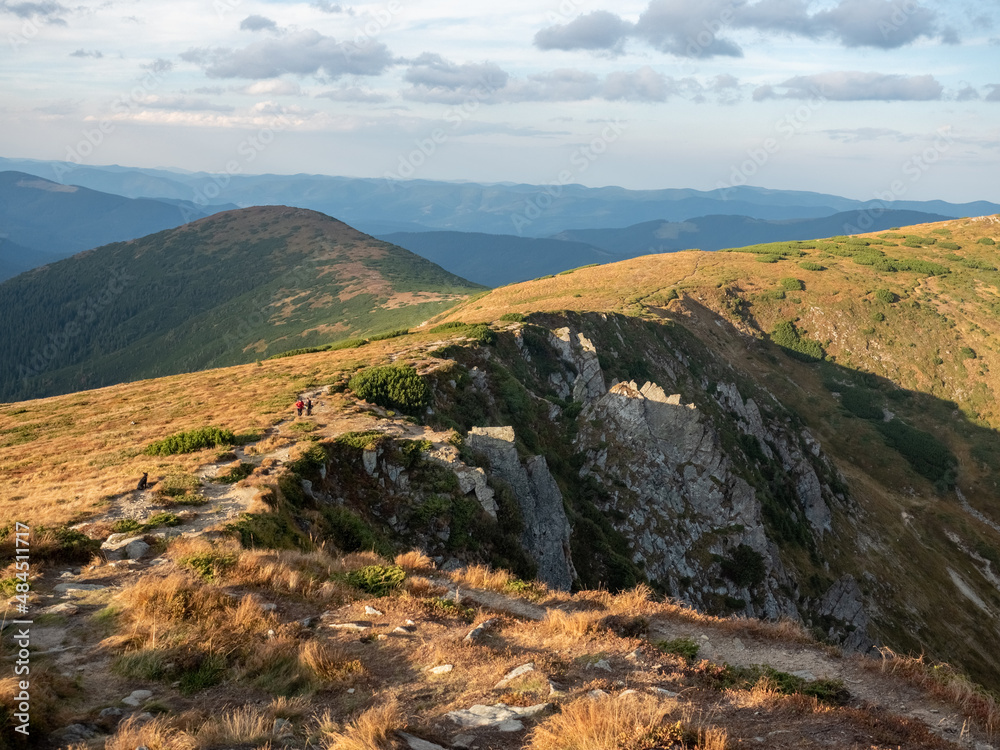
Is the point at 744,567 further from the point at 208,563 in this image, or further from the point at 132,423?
the point at 132,423

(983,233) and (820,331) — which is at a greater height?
(983,233)

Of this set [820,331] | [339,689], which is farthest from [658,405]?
[820,331]

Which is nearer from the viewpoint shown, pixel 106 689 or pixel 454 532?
pixel 106 689

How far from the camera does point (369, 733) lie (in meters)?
6.38

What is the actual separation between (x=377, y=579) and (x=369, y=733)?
6688 millimetres

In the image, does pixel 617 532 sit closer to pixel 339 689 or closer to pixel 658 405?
pixel 658 405

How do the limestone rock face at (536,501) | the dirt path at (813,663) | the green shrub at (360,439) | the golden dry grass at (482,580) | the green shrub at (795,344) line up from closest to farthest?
the dirt path at (813,663) < the golden dry grass at (482,580) < the green shrub at (360,439) < the limestone rock face at (536,501) < the green shrub at (795,344)

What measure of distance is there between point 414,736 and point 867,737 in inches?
223

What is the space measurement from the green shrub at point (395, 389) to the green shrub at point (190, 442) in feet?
25.1

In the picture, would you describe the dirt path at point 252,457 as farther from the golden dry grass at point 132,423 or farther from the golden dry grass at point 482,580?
the golden dry grass at point 482,580

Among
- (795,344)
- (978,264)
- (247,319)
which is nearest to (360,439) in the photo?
(795,344)

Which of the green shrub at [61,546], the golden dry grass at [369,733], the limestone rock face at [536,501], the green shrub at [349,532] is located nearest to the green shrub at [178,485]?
the green shrub at [61,546]

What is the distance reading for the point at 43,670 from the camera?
795 centimetres

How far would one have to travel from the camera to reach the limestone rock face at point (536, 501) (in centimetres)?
2398
